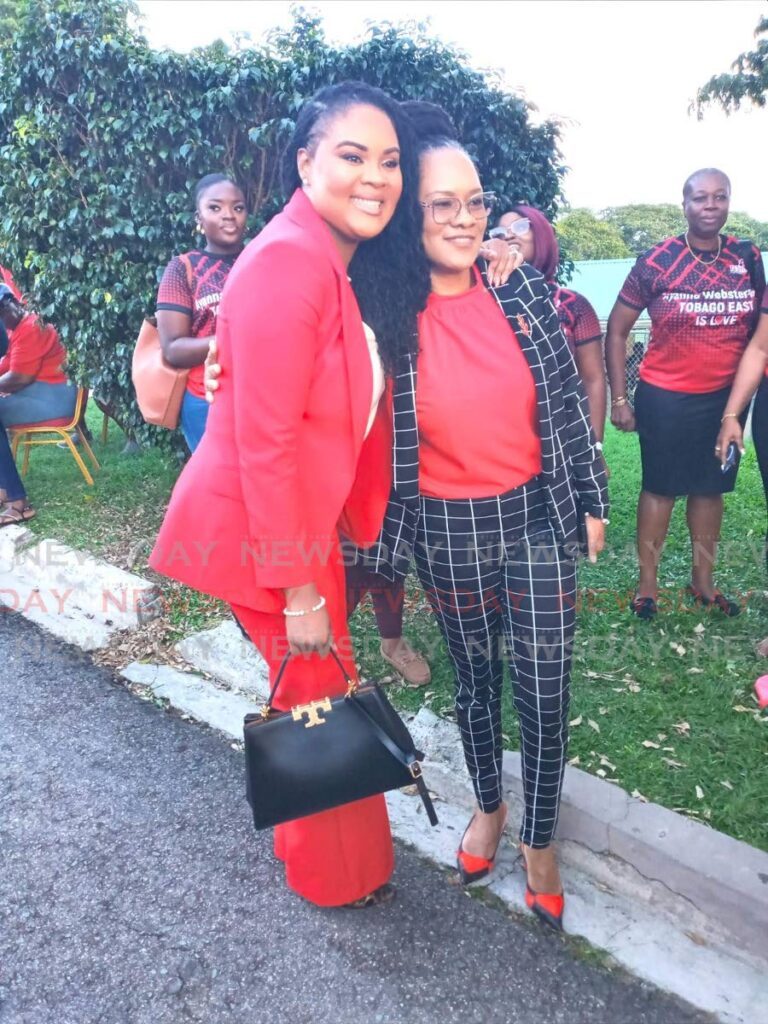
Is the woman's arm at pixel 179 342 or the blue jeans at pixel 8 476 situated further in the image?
the blue jeans at pixel 8 476

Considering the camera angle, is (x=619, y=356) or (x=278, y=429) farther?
(x=619, y=356)

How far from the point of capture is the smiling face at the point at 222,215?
3.65 metres

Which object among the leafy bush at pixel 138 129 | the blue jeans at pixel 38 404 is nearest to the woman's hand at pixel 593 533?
the leafy bush at pixel 138 129

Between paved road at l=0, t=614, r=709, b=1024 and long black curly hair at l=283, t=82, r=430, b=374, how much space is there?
5.42 ft

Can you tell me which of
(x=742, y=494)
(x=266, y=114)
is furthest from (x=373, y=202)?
(x=742, y=494)

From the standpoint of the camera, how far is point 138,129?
14.5 ft

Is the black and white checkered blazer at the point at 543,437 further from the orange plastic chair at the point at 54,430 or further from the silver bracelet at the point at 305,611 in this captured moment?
the orange plastic chair at the point at 54,430

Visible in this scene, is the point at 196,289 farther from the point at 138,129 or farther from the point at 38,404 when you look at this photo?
the point at 38,404

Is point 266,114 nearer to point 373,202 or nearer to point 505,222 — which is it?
point 505,222

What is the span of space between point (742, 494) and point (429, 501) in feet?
14.4

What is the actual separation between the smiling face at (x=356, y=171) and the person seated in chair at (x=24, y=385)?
447 cm

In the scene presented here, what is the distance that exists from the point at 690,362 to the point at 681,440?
0.37 metres

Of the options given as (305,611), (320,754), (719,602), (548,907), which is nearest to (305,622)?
(305,611)

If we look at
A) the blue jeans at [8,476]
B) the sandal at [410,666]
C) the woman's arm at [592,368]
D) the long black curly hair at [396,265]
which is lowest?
the sandal at [410,666]
